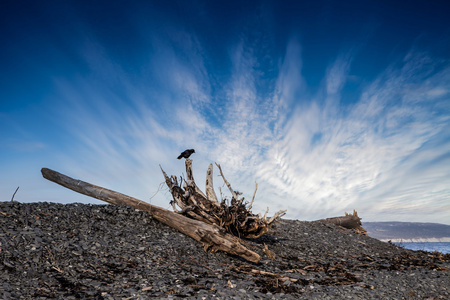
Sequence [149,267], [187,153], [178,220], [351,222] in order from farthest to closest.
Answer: [351,222] → [187,153] → [178,220] → [149,267]

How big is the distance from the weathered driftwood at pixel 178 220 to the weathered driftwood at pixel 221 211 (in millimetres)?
152

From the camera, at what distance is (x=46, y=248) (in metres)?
6.18

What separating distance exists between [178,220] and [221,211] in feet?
4.68

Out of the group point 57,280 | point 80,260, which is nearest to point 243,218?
point 80,260

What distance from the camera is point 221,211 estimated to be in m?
8.98

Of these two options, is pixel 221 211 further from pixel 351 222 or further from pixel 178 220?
pixel 351 222

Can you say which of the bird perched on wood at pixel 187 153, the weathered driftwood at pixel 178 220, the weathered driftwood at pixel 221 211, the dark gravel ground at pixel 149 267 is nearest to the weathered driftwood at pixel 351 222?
the dark gravel ground at pixel 149 267

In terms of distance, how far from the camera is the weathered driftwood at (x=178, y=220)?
7.29 meters

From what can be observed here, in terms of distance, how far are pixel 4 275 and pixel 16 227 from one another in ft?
7.26

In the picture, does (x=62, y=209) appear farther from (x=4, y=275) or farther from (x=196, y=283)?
(x=196, y=283)

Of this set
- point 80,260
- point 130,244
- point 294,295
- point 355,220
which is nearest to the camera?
point 294,295

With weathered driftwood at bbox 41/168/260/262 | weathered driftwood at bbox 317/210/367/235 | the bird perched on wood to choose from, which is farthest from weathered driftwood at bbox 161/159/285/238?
weathered driftwood at bbox 317/210/367/235

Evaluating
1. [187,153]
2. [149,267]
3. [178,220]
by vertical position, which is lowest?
[149,267]

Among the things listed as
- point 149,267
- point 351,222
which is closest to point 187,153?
point 149,267
